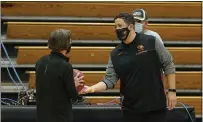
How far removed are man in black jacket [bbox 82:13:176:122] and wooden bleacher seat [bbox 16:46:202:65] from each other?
7.22ft

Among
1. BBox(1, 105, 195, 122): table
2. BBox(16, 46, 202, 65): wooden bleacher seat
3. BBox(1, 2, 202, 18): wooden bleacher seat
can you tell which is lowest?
BBox(1, 105, 195, 122): table

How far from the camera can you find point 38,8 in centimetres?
500

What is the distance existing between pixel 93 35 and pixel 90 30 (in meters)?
0.07

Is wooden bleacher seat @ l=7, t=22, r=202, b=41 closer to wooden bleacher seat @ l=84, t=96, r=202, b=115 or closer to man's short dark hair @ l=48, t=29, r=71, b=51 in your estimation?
wooden bleacher seat @ l=84, t=96, r=202, b=115

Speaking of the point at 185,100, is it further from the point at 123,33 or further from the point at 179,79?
the point at 123,33

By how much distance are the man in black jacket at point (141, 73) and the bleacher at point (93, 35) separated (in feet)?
6.29

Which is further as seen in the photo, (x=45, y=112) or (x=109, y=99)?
(x=109, y=99)

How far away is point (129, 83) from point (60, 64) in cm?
43

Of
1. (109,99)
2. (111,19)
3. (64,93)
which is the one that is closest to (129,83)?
(64,93)

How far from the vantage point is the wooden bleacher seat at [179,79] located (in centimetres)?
440

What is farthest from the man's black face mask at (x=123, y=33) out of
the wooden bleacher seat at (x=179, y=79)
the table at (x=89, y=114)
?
the wooden bleacher seat at (x=179, y=79)

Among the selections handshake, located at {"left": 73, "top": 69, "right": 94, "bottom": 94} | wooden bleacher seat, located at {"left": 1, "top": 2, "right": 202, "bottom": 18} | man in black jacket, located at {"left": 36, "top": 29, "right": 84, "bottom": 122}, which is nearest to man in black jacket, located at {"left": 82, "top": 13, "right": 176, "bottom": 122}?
handshake, located at {"left": 73, "top": 69, "right": 94, "bottom": 94}

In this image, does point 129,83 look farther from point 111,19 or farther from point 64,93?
point 111,19

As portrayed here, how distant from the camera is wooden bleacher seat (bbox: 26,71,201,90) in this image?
4.40 m
